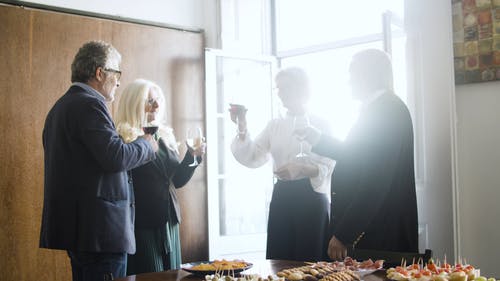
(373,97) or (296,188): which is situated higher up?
(373,97)

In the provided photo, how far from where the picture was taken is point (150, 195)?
115 inches

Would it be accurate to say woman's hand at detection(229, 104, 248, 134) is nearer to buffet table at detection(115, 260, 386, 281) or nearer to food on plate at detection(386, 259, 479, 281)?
buffet table at detection(115, 260, 386, 281)

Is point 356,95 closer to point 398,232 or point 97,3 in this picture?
point 398,232

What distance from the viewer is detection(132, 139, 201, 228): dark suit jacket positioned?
9.43ft

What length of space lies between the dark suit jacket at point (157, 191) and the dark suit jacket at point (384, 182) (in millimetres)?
930

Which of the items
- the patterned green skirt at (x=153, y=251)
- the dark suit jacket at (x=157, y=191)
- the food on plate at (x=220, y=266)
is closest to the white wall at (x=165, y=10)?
the dark suit jacket at (x=157, y=191)

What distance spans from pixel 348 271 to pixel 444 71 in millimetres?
1616

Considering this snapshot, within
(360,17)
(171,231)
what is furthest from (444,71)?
(360,17)

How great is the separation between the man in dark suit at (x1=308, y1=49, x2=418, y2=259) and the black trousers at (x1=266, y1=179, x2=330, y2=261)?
0.34m

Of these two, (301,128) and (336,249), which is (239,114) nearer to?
(301,128)

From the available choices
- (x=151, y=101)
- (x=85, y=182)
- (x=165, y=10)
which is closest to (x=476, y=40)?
(x=151, y=101)

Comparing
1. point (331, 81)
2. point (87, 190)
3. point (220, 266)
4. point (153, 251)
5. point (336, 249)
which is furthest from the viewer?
point (331, 81)

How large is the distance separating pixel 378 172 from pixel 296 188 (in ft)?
1.98

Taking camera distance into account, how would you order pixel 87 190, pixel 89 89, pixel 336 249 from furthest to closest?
pixel 336 249 < pixel 89 89 < pixel 87 190
